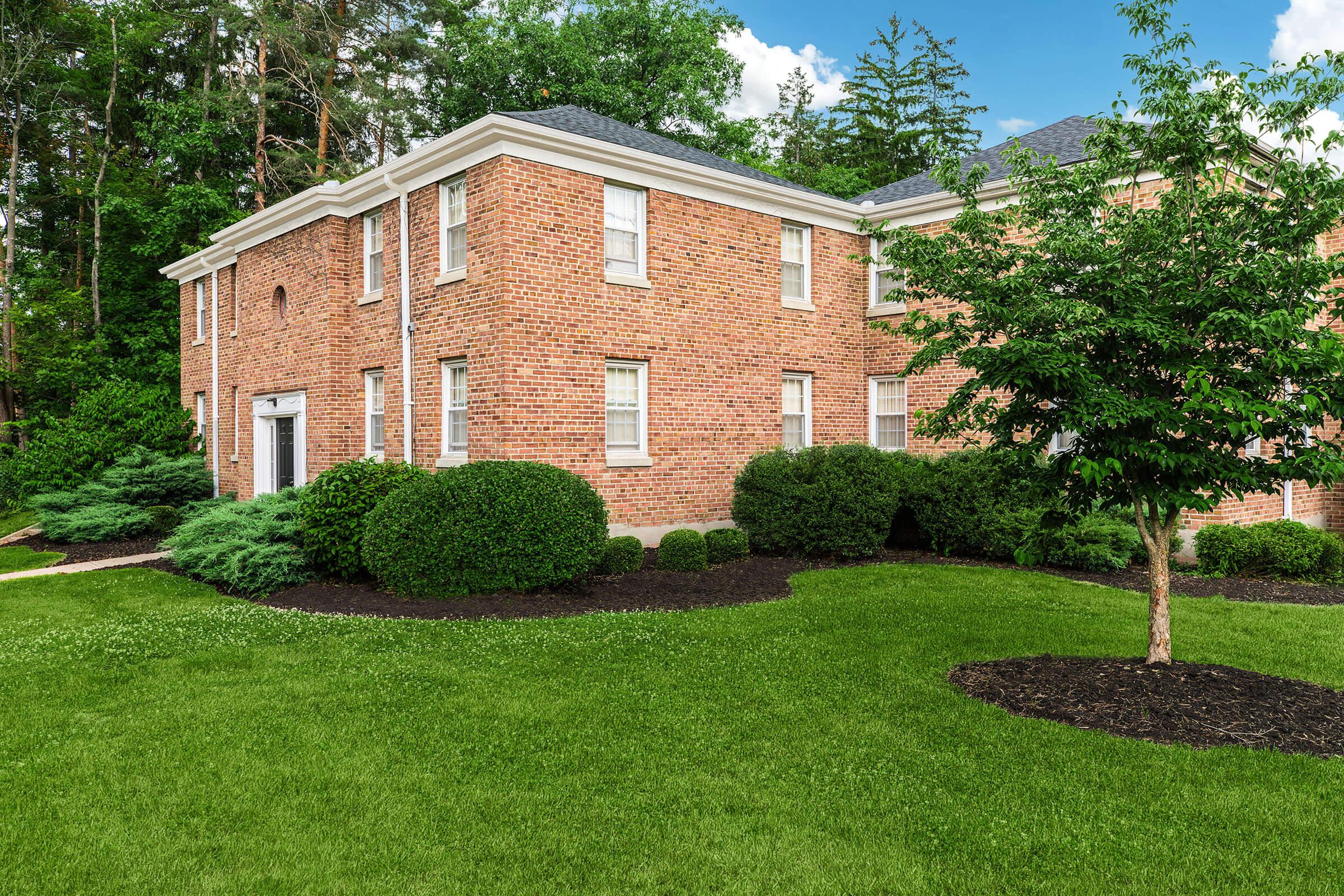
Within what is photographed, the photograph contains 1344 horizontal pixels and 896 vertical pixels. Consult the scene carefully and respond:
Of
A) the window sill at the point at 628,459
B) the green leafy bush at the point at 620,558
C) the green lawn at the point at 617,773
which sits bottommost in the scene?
the green lawn at the point at 617,773

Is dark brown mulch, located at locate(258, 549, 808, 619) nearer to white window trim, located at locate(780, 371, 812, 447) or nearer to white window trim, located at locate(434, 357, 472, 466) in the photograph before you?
white window trim, located at locate(434, 357, 472, 466)

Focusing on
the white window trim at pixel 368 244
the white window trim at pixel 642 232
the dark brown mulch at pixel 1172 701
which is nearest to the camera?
the dark brown mulch at pixel 1172 701

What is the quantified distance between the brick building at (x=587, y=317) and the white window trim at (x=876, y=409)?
0.16 ft

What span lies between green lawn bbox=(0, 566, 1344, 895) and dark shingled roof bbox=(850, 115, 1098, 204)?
32.1 feet

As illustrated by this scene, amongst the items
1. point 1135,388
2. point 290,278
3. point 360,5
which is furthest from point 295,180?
point 1135,388

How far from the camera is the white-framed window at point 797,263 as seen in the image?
15.4 metres

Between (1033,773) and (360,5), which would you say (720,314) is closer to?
(1033,773)

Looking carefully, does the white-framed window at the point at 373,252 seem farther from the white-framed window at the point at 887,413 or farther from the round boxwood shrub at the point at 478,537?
the white-framed window at the point at 887,413

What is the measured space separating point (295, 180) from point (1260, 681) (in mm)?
27431

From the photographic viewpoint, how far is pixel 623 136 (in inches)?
538

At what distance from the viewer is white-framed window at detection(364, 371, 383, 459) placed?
15.0 meters

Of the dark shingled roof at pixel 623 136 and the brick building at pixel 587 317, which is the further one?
the dark shingled roof at pixel 623 136

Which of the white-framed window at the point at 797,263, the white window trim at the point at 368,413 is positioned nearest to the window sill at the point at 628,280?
the white-framed window at the point at 797,263

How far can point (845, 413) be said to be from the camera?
16.1m
